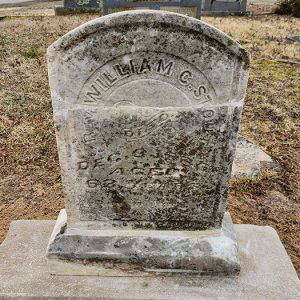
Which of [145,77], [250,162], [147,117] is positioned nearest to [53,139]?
[250,162]

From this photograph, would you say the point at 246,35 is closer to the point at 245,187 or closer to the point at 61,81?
the point at 245,187

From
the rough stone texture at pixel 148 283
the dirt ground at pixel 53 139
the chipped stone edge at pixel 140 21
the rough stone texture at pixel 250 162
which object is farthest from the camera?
the rough stone texture at pixel 250 162

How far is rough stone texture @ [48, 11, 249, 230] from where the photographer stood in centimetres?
192

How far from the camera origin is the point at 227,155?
2273mm

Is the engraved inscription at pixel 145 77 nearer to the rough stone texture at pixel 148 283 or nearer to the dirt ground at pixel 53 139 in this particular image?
the rough stone texture at pixel 148 283

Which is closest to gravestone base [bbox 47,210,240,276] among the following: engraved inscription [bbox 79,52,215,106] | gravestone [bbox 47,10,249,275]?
gravestone [bbox 47,10,249,275]

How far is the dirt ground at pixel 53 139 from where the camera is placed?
143 inches

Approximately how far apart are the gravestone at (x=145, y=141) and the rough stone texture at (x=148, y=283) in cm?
7

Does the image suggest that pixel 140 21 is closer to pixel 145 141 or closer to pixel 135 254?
pixel 145 141

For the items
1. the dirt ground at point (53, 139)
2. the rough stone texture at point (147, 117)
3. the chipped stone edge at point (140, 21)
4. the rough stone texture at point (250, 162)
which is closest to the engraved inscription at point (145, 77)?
the rough stone texture at point (147, 117)

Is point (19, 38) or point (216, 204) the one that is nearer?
point (216, 204)

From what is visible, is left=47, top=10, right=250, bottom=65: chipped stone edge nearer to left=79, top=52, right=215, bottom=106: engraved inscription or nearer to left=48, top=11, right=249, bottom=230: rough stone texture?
left=48, top=11, right=249, bottom=230: rough stone texture

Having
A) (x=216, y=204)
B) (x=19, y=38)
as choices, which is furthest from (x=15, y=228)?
(x=19, y=38)

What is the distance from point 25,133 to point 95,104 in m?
3.06
